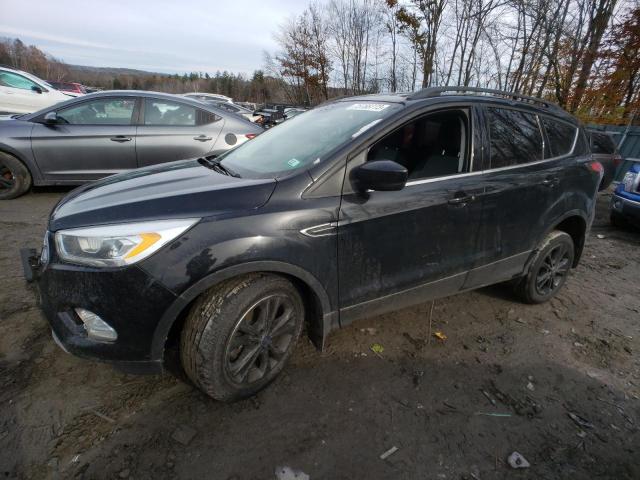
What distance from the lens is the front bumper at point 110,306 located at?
157cm

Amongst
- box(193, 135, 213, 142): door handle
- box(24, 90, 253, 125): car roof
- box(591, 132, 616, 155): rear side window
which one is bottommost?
box(591, 132, 616, 155): rear side window

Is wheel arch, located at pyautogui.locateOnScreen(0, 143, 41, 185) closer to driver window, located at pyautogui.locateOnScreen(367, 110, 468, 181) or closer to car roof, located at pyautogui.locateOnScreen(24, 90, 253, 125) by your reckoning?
car roof, located at pyautogui.locateOnScreen(24, 90, 253, 125)

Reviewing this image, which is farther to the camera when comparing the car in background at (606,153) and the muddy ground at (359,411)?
the car in background at (606,153)

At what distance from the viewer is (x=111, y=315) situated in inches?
63.1

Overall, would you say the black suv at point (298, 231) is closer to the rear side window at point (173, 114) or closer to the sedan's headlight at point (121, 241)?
the sedan's headlight at point (121, 241)

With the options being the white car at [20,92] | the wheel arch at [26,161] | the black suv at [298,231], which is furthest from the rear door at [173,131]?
the white car at [20,92]

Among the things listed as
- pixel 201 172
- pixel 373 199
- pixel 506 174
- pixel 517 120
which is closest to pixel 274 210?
pixel 373 199

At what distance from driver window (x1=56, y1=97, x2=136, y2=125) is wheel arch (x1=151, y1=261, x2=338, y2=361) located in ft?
14.7

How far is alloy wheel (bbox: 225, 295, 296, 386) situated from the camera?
73.5 inches

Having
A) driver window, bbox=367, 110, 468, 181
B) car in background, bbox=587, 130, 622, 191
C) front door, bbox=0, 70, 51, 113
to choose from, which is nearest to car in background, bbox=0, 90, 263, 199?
driver window, bbox=367, 110, 468, 181

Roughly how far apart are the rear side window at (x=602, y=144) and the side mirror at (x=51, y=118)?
9.79m

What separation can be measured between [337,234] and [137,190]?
115cm

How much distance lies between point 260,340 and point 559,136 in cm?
296

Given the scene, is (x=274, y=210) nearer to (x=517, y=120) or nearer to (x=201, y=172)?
(x=201, y=172)
